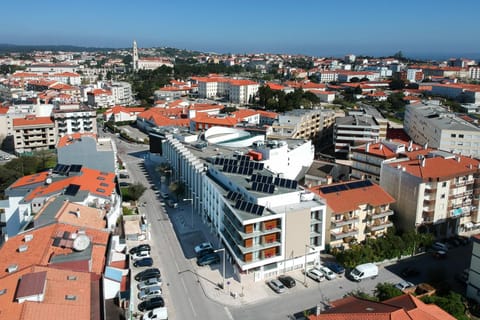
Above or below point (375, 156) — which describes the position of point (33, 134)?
below

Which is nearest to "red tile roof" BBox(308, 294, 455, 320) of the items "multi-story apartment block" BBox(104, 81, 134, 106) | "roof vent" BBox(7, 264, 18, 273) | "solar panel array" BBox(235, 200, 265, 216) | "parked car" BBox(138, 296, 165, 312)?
"solar panel array" BBox(235, 200, 265, 216)

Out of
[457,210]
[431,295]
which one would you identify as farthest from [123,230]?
[457,210]

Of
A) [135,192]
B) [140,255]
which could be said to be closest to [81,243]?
[140,255]

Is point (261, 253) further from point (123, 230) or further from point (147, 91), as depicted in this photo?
point (147, 91)

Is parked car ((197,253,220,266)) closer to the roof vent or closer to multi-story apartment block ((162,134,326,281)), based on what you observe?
multi-story apartment block ((162,134,326,281))

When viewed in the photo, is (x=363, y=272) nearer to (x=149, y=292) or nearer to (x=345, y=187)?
(x=345, y=187)
